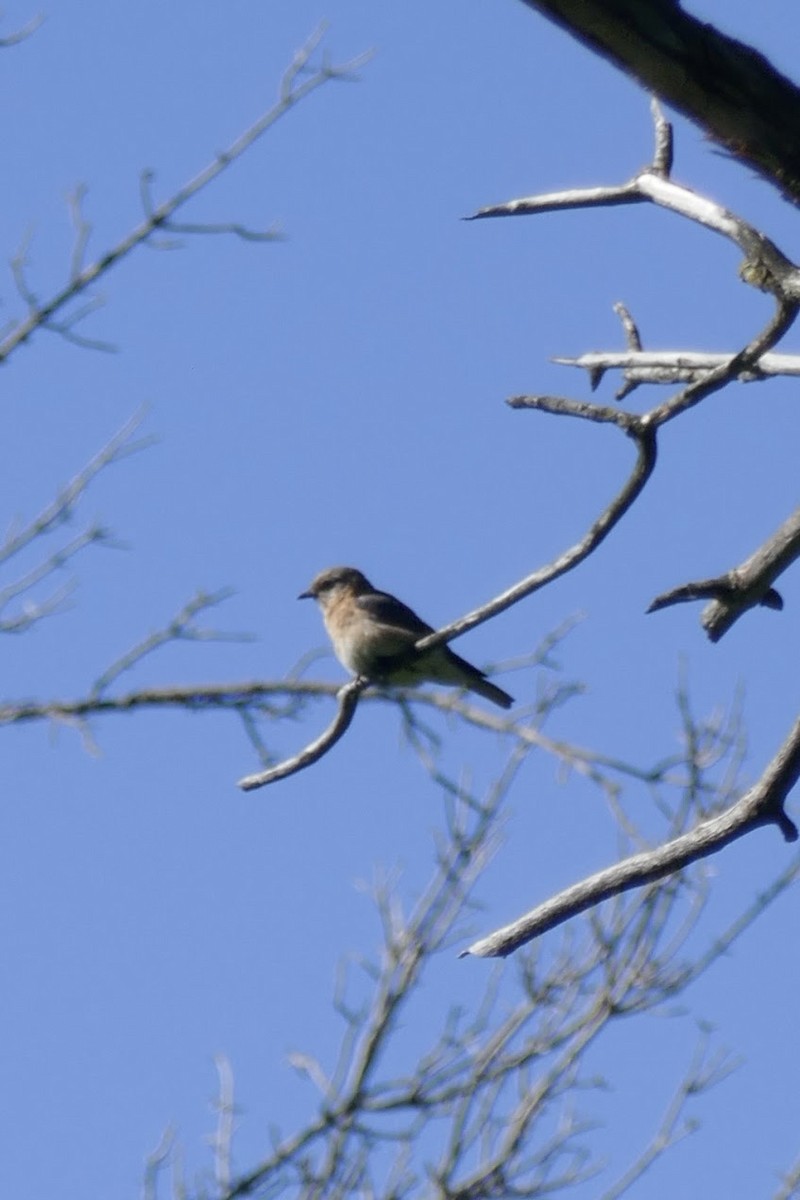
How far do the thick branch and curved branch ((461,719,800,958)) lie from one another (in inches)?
33.2

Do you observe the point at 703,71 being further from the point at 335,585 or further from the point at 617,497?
the point at 335,585

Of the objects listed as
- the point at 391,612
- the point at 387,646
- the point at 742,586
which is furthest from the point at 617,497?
the point at 391,612

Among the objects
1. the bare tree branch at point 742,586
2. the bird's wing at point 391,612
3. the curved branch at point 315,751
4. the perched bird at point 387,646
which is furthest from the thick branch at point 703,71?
the bird's wing at point 391,612

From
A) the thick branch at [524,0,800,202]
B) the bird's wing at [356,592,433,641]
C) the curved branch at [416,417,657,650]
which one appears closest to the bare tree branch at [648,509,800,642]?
the curved branch at [416,417,657,650]

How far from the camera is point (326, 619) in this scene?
859cm

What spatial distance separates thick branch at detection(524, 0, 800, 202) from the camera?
212 centimetres

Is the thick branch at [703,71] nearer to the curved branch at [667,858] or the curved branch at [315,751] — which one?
the curved branch at [667,858]

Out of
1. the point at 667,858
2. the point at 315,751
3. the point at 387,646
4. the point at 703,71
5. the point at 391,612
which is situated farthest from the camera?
the point at 391,612

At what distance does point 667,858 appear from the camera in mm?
2551

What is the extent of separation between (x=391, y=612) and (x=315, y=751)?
4.31 metres

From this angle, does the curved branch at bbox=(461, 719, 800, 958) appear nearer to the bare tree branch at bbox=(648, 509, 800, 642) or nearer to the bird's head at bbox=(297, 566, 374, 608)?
the bare tree branch at bbox=(648, 509, 800, 642)

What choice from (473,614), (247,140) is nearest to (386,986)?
(247,140)

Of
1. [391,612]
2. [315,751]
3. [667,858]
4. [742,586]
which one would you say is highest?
[391,612]

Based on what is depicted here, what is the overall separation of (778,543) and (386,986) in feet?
19.2
